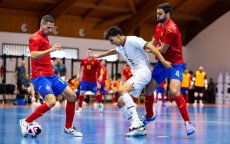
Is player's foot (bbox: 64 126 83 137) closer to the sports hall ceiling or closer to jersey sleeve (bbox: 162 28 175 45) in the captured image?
jersey sleeve (bbox: 162 28 175 45)

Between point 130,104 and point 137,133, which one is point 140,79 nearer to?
point 130,104

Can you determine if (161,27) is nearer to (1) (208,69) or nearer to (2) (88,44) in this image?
(2) (88,44)

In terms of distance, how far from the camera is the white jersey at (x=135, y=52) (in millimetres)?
9217

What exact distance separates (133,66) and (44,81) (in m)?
1.68

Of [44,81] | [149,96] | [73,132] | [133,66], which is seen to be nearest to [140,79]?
[133,66]

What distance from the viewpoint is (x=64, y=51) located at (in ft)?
105

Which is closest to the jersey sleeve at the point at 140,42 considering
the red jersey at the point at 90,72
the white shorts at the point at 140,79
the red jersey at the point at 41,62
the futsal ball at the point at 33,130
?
the white shorts at the point at 140,79

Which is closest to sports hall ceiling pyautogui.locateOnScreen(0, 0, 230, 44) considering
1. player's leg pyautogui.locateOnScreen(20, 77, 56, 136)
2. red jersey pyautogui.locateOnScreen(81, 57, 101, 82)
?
red jersey pyautogui.locateOnScreen(81, 57, 101, 82)

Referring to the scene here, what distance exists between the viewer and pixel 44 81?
28.8ft

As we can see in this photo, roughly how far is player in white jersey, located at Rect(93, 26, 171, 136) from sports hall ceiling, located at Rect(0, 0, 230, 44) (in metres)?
20.3

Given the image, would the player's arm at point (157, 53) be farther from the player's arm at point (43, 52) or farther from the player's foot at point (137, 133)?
the player's arm at point (43, 52)

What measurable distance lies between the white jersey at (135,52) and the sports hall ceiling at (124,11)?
20.2 m

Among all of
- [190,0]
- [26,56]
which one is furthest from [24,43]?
[190,0]

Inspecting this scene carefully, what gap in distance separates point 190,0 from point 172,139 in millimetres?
27219
